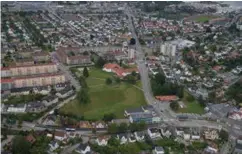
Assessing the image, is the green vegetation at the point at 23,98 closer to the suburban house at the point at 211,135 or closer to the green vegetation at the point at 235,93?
the suburban house at the point at 211,135

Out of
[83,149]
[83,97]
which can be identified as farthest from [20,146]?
[83,97]

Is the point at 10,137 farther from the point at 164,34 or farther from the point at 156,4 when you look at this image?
the point at 156,4

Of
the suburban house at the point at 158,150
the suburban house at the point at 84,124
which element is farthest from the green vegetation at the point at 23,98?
the suburban house at the point at 158,150

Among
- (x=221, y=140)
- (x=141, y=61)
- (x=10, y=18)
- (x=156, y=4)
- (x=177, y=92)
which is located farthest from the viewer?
(x=156, y=4)

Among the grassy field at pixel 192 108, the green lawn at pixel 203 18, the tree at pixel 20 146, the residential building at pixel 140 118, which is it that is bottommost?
the grassy field at pixel 192 108

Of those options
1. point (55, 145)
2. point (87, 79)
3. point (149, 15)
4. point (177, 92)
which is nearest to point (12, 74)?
point (87, 79)

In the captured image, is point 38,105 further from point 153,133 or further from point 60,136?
point 153,133

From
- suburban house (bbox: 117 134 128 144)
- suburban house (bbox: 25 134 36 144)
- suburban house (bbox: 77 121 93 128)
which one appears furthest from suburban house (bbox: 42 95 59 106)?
suburban house (bbox: 117 134 128 144)
